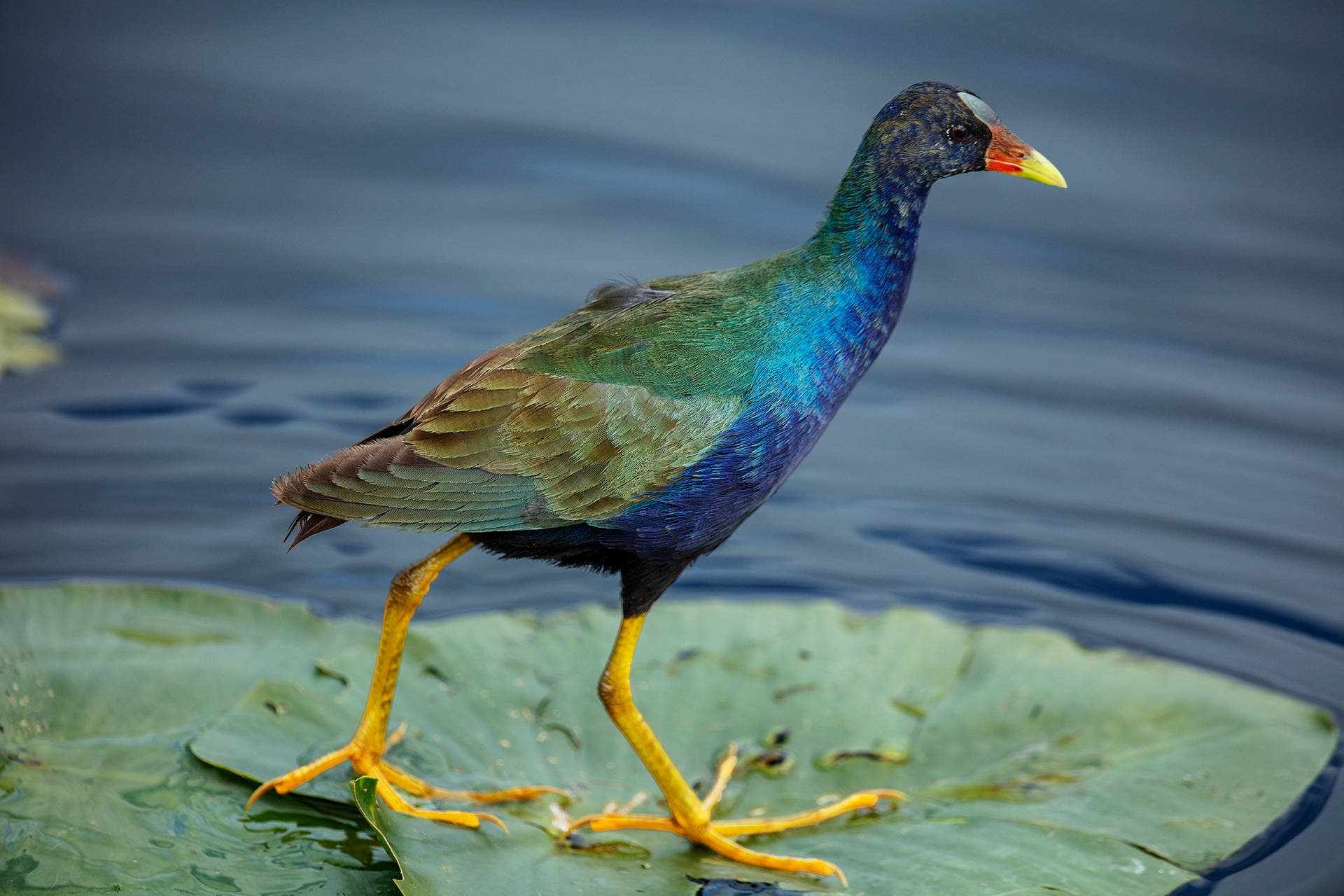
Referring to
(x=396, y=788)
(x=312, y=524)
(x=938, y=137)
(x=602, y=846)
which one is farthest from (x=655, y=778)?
(x=938, y=137)

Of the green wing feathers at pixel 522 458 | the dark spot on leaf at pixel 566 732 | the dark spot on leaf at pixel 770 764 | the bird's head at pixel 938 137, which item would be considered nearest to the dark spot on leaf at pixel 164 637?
the dark spot on leaf at pixel 566 732

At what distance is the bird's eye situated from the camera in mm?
2115

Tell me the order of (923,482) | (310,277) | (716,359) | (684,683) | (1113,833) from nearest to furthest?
1. (716,359)
2. (1113,833)
3. (684,683)
4. (923,482)
5. (310,277)

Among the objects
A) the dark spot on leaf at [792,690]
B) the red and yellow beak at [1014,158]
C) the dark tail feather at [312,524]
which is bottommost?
the dark spot on leaf at [792,690]

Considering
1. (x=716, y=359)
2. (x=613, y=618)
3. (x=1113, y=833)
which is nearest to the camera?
(x=716, y=359)

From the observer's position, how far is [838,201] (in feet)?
6.90

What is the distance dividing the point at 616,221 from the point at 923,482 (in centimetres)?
167

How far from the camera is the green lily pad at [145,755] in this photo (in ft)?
6.56

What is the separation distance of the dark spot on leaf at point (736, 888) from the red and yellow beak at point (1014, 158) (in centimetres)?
121

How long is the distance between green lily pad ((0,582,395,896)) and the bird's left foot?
0.38 meters

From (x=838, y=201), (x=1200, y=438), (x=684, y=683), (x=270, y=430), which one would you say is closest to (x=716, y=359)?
(x=838, y=201)

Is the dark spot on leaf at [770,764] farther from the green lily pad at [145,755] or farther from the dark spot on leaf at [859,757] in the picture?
the green lily pad at [145,755]

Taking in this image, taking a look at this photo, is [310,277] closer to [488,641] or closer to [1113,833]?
[488,641]

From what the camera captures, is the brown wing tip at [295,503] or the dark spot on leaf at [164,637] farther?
the dark spot on leaf at [164,637]
